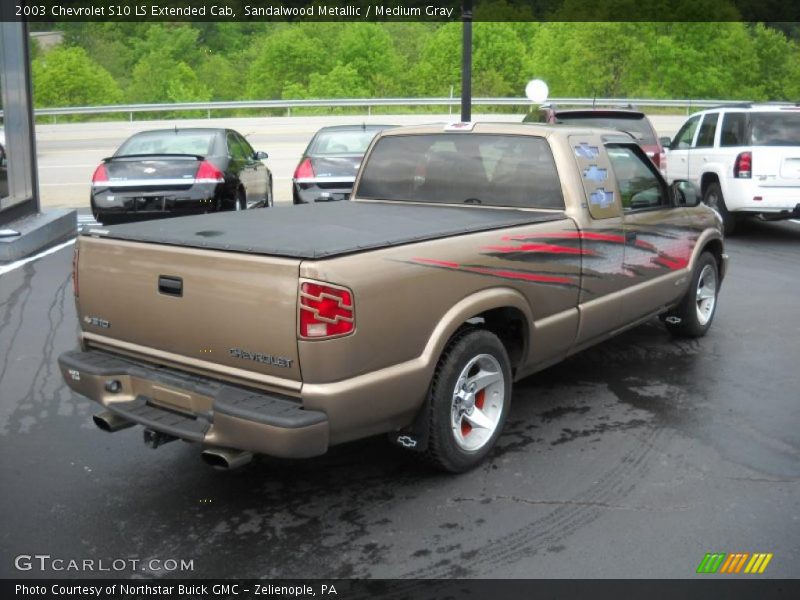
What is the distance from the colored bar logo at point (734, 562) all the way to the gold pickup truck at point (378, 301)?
1317 mm

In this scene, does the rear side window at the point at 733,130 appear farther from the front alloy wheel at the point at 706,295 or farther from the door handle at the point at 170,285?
the door handle at the point at 170,285

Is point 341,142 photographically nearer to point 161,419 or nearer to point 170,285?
point 170,285

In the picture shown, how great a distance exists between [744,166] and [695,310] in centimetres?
597

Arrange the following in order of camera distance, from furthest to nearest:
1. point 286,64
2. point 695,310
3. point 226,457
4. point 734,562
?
point 286,64
point 695,310
point 226,457
point 734,562

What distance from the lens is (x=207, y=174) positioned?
11680 mm

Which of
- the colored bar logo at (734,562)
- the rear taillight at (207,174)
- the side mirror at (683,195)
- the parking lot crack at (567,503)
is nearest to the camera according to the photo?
the colored bar logo at (734,562)

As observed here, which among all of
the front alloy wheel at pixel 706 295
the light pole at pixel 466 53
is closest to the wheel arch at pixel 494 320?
the front alloy wheel at pixel 706 295

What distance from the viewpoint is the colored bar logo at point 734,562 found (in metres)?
3.61

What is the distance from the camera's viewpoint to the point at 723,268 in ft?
24.7

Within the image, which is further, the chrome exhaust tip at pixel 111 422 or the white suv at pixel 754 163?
the white suv at pixel 754 163

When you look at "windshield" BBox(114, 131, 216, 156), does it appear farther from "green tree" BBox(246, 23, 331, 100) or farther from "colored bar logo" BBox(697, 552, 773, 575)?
"green tree" BBox(246, 23, 331, 100)

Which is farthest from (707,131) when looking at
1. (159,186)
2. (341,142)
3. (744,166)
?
(159,186)

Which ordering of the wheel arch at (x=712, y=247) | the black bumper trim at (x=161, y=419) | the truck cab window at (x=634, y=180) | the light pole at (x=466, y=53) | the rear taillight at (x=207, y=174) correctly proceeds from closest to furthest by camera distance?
the black bumper trim at (x=161, y=419) → the truck cab window at (x=634, y=180) → the wheel arch at (x=712, y=247) → the rear taillight at (x=207, y=174) → the light pole at (x=466, y=53)

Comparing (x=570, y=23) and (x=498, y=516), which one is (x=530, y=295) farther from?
(x=570, y=23)
